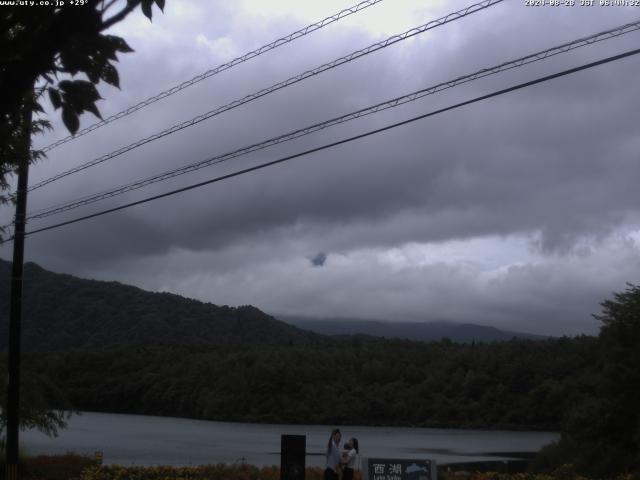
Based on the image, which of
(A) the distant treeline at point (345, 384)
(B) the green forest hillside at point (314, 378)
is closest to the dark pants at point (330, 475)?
(B) the green forest hillside at point (314, 378)

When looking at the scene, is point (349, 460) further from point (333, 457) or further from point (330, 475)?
point (330, 475)

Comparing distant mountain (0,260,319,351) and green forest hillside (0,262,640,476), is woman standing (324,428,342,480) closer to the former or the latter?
green forest hillside (0,262,640,476)

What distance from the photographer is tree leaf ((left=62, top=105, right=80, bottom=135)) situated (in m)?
4.37

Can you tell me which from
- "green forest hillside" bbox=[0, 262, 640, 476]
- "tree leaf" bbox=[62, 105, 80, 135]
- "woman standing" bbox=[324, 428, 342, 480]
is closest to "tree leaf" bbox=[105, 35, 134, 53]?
"tree leaf" bbox=[62, 105, 80, 135]

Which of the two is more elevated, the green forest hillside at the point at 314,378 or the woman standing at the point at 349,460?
the green forest hillside at the point at 314,378

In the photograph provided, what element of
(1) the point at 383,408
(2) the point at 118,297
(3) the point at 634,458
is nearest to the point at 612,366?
(3) the point at 634,458

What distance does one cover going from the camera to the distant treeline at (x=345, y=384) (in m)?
73.9

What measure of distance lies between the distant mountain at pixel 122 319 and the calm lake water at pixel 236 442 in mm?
14093

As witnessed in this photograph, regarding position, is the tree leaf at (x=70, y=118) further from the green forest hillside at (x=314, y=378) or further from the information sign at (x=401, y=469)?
the green forest hillside at (x=314, y=378)

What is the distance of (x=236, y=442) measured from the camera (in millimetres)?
56375

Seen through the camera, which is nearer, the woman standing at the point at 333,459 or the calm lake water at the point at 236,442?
the woman standing at the point at 333,459

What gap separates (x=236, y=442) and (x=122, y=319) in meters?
65.5

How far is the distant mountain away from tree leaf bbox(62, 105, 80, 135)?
76922 millimetres

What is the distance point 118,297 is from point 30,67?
399 ft
